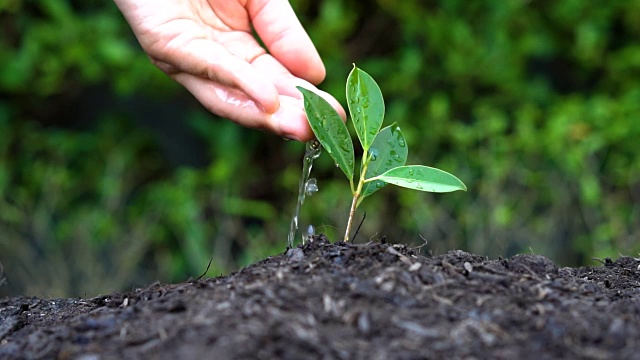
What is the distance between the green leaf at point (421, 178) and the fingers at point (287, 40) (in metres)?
0.52

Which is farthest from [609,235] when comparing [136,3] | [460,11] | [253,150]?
[136,3]

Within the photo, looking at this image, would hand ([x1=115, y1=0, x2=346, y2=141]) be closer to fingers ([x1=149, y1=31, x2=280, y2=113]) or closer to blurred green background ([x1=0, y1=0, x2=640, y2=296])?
fingers ([x1=149, y1=31, x2=280, y2=113])

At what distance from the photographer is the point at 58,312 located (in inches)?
55.8

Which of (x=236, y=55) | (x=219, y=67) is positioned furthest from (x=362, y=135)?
(x=236, y=55)

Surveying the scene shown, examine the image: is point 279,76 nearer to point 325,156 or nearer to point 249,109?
point 249,109

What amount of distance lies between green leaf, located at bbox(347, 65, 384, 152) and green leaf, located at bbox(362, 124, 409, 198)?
0.09ft

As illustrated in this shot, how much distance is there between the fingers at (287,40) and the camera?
1.76m

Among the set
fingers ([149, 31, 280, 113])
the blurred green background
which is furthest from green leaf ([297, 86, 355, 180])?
the blurred green background

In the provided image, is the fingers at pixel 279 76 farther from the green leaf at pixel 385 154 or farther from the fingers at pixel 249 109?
the green leaf at pixel 385 154

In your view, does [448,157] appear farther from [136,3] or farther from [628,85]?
[136,3]

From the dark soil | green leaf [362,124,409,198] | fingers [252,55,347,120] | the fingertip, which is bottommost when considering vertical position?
the dark soil

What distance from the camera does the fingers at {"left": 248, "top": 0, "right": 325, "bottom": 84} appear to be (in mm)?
1761

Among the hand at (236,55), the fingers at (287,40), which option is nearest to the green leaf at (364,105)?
the hand at (236,55)

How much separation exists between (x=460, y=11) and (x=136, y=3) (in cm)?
172
